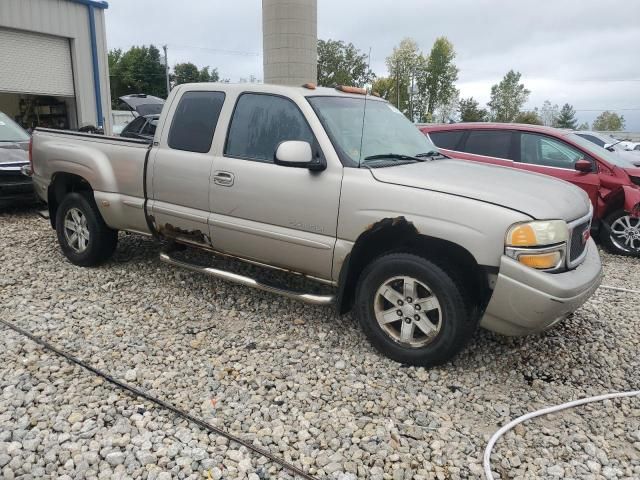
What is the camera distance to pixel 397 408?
3.05 m

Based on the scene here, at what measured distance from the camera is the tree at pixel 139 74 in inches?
2559

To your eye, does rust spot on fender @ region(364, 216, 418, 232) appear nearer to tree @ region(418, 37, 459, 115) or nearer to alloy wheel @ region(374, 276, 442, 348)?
alloy wheel @ region(374, 276, 442, 348)

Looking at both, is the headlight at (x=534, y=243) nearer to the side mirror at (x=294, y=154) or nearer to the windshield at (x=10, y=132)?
the side mirror at (x=294, y=154)

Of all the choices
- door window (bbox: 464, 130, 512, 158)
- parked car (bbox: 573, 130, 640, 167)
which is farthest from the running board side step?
parked car (bbox: 573, 130, 640, 167)

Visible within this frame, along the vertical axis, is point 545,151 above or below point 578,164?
above

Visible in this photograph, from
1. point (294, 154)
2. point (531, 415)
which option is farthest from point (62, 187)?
point (531, 415)

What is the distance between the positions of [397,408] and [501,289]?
0.93 m

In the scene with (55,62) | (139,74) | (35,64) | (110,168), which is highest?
(139,74)

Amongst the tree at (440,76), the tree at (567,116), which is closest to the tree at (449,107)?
the tree at (440,76)

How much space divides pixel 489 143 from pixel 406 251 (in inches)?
177

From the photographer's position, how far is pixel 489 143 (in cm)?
726

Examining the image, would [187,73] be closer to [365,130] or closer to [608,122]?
[608,122]

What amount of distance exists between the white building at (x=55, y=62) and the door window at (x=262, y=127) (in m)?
14.2

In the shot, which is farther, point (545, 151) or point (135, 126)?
point (135, 126)
